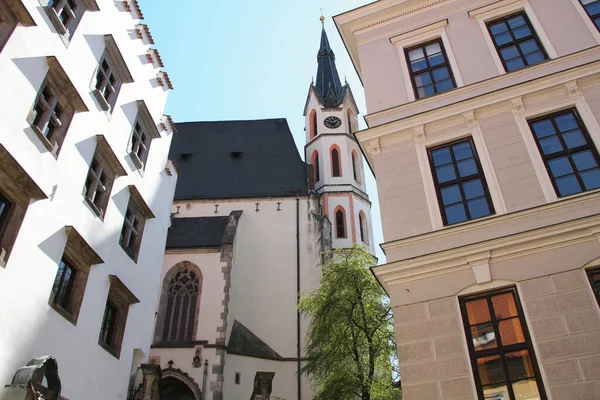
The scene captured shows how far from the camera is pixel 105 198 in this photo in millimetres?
10625

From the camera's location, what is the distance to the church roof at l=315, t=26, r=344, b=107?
30.8 metres

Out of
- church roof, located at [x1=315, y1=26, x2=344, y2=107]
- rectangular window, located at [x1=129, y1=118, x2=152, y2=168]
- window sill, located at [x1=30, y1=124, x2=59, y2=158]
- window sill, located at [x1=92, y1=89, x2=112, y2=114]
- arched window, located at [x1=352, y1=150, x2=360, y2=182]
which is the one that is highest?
church roof, located at [x1=315, y1=26, x2=344, y2=107]

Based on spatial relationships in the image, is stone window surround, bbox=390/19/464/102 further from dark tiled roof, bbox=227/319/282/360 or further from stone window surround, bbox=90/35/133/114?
dark tiled roof, bbox=227/319/282/360

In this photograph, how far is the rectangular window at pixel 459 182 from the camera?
815cm

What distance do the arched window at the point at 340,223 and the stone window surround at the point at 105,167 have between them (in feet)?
49.6

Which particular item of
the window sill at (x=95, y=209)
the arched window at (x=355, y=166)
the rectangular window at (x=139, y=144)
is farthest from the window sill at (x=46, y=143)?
the arched window at (x=355, y=166)

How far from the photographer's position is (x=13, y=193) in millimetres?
7746

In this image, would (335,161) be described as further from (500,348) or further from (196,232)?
(500,348)

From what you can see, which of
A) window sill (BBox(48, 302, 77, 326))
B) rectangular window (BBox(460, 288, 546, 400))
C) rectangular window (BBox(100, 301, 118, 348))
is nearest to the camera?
rectangular window (BBox(460, 288, 546, 400))

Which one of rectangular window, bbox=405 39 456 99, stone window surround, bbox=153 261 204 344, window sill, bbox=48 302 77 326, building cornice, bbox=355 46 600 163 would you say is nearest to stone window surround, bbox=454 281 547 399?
building cornice, bbox=355 46 600 163

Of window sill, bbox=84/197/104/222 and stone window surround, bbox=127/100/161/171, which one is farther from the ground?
stone window surround, bbox=127/100/161/171

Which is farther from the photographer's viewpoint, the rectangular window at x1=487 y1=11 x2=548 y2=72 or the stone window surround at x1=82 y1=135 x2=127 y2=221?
the stone window surround at x1=82 y1=135 x2=127 y2=221

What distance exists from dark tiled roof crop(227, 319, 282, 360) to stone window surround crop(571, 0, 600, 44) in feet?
51.7

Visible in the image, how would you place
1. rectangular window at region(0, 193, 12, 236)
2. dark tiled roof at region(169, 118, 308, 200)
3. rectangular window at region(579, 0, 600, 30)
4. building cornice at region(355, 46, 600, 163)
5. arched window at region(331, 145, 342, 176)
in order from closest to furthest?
1. rectangular window at region(0, 193, 12, 236)
2. building cornice at region(355, 46, 600, 163)
3. rectangular window at region(579, 0, 600, 30)
4. dark tiled roof at region(169, 118, 308, 200)
5. arched window at region(331, 145, 342, 176)
